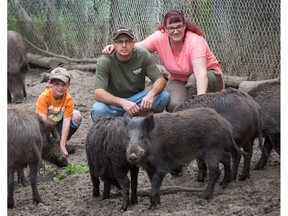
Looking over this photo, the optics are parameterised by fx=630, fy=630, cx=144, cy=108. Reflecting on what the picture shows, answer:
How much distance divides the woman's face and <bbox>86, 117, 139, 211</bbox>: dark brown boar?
1.56 meters

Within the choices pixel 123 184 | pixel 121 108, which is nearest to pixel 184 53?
pixel 121 108

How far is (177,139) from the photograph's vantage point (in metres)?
5.32

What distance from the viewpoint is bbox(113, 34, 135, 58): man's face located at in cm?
659

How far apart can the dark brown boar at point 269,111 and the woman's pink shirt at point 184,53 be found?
759 mm

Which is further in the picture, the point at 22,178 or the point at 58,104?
the point at 58,104

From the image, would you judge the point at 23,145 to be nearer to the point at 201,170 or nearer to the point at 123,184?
the point at 123,184

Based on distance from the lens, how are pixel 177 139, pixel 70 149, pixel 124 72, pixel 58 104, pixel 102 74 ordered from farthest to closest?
pixel 70 149 → pixel 58 104 → pixel 124 72 → pixel 102 74 → pixel 177 139

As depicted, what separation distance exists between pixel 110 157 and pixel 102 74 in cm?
159

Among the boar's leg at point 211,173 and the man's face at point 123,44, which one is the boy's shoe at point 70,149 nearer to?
the man's face at point 123,44

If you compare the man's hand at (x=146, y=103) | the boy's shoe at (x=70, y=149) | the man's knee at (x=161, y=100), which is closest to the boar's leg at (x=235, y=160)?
the man's hand at (x=146, y=103)

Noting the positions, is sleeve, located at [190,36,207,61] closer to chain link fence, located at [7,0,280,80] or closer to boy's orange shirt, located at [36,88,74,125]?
boy's orange shirt, located at [36,88,74,125]

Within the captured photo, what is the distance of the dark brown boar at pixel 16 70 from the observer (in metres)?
11.2

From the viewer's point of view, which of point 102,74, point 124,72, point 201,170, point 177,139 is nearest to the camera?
point 177,139

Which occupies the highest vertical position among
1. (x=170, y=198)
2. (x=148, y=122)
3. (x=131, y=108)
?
(x=131, y=108)
